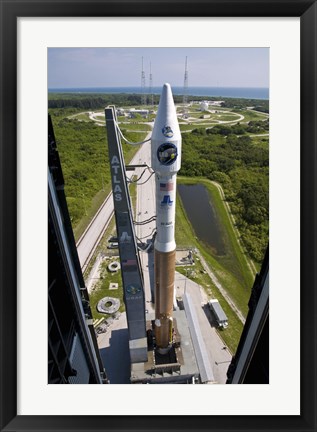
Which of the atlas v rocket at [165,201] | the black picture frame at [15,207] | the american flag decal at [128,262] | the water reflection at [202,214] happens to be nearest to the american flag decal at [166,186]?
the atlas v rocket at [165,201]

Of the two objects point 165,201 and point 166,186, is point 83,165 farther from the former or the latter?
point 166,186

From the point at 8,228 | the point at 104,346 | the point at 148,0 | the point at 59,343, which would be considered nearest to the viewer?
the point at 148,0

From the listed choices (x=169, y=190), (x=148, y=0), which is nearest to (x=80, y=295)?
(x=169, y=190)

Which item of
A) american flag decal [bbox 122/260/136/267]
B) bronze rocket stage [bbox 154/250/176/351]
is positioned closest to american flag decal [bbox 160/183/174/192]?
bronze rocket stage [bbox 154/250/176/351]

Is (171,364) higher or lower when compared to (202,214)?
lower

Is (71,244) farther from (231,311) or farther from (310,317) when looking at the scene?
(231,311)

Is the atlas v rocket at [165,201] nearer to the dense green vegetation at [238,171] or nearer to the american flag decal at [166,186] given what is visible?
the american flag decal at [166,186]

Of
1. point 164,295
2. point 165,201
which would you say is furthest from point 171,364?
point 165,201
